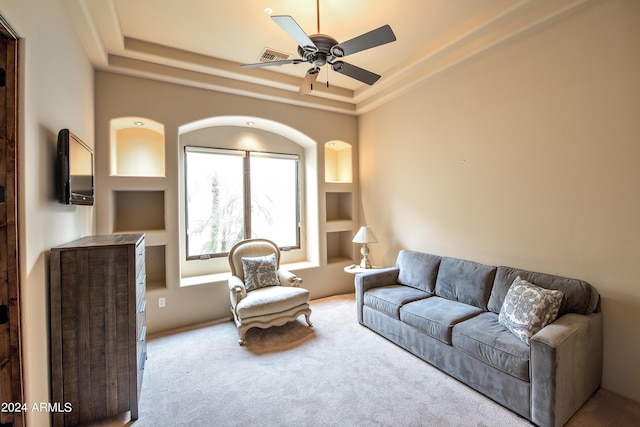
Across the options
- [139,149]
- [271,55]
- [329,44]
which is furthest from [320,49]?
[139,149]

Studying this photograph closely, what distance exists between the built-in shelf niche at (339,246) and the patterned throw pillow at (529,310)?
295 cm

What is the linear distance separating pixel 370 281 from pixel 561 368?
1950 mm

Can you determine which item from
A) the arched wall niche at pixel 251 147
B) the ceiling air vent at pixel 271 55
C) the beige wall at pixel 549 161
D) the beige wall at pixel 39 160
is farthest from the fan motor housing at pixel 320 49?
the arched wall niche at pixel 251 147

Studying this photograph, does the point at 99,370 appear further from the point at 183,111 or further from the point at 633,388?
the point at 633,388

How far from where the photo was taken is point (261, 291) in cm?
347

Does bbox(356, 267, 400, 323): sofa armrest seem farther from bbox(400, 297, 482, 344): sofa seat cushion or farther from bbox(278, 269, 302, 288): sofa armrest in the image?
bbox(278, 269, 302, 288): sofa armrest

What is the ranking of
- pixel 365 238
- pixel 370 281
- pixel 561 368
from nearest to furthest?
1. pixel 561 368
2. pixel 370 281
3. pixel 365 238

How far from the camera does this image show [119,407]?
2021mm

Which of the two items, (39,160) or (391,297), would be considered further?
(391,297)

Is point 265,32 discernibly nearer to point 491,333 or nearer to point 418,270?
point 418,270

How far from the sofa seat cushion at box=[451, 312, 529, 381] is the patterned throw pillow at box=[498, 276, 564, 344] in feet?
0.25

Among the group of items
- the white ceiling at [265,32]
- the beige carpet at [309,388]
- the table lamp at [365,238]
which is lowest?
the beige carpet at [309,388]

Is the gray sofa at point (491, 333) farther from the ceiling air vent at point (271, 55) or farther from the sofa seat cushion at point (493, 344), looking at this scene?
the ceiling air vent at point (271, 55)

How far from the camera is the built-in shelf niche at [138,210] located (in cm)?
363
